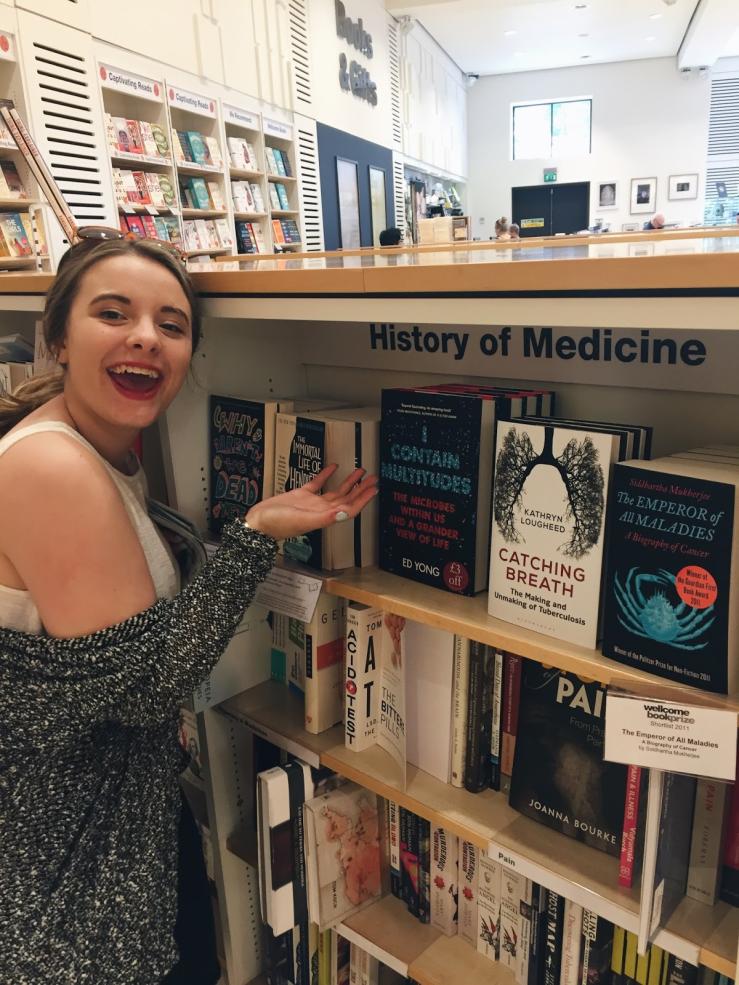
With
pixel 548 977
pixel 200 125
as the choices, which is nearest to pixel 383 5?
pixel 200 125

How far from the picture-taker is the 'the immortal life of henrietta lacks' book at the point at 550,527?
938 millimetres

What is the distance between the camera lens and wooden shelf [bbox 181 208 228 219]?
5.64 metres

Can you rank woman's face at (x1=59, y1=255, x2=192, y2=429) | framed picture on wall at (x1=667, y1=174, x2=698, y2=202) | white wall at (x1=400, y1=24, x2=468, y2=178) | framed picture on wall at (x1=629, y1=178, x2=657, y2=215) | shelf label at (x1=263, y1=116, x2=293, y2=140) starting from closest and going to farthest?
woman's face at (x1=59, y1=255, x2=192, y2=429) → shelf label at (x1=263, y1=116, x2=293, y2=140) → white wall at (x1=400, y1=24, x2=468, y2=178) → framed picture on wall at (x1=667, y1=174, x2=698, y2=202) → framed picture on wall at (x1=629, y1=178, x2=657, y2=215)

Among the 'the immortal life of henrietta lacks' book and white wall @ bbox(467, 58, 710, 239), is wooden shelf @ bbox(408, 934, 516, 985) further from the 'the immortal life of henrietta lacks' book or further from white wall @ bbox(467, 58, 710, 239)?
white wall @ bbox(467, 58, 710, 239)

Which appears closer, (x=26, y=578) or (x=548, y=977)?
(x=26, y=578)

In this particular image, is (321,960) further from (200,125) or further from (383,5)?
(383,5)

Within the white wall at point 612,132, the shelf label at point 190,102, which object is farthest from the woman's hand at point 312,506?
the white wall at point 612,132

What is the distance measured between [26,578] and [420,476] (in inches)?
23.1

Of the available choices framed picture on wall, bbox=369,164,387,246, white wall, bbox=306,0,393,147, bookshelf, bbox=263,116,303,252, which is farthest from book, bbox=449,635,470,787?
framed picture on wall, bbox=369,164,387,246

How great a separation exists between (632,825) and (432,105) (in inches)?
461

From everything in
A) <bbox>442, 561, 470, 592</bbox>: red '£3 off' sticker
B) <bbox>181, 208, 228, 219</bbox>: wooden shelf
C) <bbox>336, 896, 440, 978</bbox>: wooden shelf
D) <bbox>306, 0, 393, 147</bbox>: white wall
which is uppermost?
<bbox>306, 0, 393, 147</bbox>: white wall

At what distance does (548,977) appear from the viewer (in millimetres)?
1238

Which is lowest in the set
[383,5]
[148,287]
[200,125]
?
[148,287]

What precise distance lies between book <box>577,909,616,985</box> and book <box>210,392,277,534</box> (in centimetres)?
91
